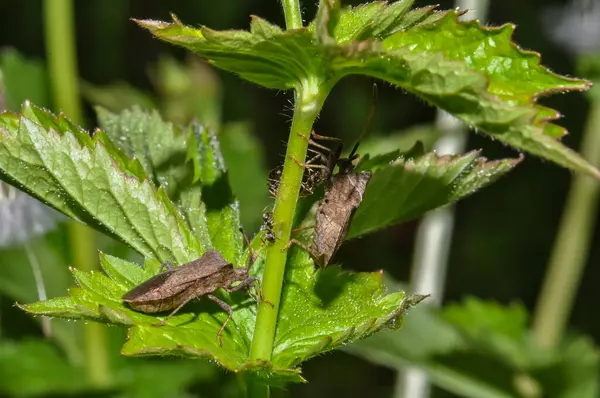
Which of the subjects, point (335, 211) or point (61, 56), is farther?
point (61, 56)

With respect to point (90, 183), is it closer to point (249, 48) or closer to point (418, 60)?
point (249, 48)

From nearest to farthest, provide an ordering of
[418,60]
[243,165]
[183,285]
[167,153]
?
1. [418,60]
2. [183,285]
3. [167,153]
4. [243,165]

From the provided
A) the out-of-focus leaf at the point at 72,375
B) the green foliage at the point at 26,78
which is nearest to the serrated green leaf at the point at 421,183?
the out-of-focus leaf at the point at 72,375

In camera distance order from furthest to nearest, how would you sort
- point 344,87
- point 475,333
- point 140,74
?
point 140,74
point 344,87
point 475,333

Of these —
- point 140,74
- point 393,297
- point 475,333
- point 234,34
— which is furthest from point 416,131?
point 140,74

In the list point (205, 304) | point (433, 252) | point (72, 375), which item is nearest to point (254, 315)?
point (205, 304)

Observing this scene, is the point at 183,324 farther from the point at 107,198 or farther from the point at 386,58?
the point at 386,58
